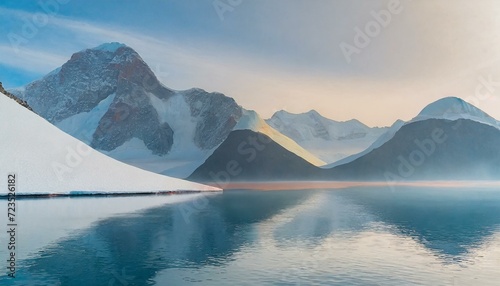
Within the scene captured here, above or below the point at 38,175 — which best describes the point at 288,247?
below

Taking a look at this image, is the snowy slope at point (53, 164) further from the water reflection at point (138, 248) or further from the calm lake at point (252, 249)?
the water reflection at point (138, 248)

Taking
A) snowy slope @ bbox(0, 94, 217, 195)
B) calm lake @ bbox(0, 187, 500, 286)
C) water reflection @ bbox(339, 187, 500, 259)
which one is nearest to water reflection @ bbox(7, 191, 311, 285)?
calm lake @ bbox(0, 187, 500, 286)

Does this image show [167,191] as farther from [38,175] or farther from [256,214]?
[256,214]

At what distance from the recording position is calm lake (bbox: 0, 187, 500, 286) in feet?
85.6

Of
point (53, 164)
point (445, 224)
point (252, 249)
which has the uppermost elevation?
point (53, 164)

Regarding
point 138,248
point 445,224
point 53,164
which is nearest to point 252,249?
point 138,248

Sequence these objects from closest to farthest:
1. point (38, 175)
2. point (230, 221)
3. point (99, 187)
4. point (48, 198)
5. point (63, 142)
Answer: point (230, 221) → point (48, 198) → point (38, 175) → point (99, 187) → point (63, 142)

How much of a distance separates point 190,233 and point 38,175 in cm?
5362

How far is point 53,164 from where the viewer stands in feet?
301

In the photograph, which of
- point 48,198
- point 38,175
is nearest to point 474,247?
point 48,198

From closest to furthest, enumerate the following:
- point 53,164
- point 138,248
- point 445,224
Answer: point 138,248
point 445,224
point 53,164

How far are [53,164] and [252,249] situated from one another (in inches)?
2680

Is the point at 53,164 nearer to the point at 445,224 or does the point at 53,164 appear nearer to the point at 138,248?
the point at 138,248

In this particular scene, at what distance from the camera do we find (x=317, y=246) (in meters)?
35.9
